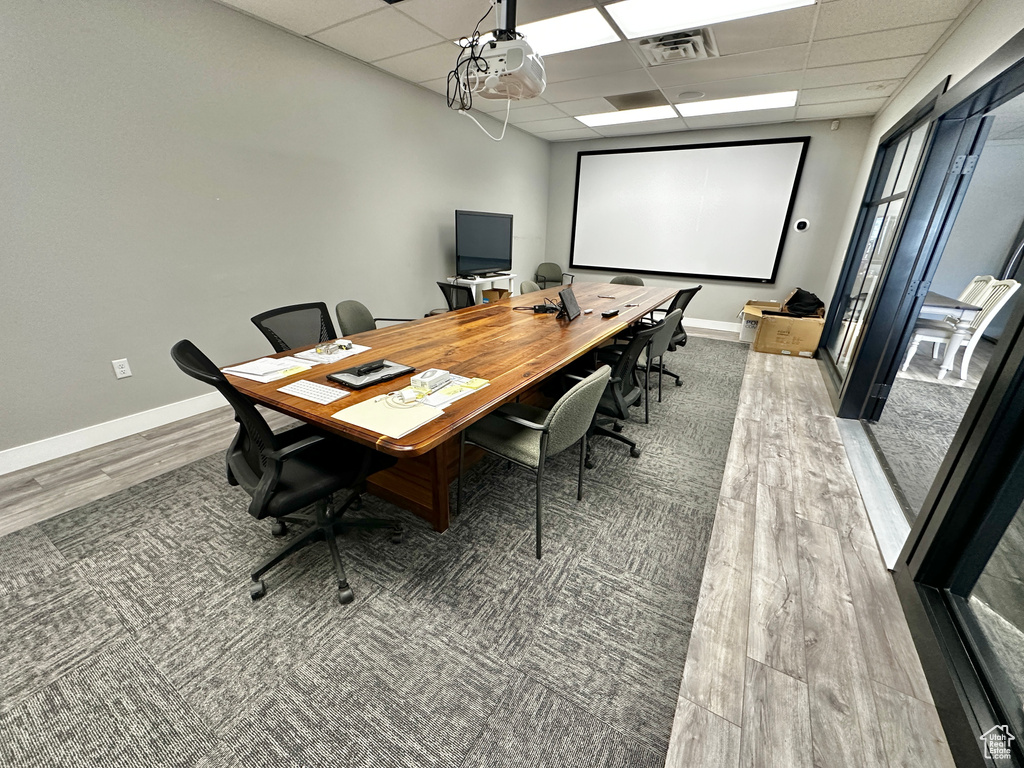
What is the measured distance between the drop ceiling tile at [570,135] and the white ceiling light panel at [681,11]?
2954 mm

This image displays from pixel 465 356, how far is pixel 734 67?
11.1 feet

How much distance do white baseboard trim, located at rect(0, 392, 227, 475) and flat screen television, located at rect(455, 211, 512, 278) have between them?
2909 millimetres

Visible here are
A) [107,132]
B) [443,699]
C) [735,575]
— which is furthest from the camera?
[107,132]

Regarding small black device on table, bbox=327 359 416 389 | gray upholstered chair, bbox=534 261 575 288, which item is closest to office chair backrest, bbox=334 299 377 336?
small black device on table, bbox=327 359 416 389

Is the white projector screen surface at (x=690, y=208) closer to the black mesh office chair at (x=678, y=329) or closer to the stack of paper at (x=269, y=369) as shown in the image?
the black mesh office chair at (x=678, y=329)

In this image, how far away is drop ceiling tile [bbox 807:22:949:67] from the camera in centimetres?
258

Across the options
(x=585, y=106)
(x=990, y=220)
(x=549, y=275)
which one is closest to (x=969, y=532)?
(x=585, y=106)

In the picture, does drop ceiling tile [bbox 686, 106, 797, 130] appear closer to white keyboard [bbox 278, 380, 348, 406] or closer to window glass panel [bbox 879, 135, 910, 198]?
window glass panel [bbox 879, 135, 910, 198]

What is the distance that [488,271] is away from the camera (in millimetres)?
5199

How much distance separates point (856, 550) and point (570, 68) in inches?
154

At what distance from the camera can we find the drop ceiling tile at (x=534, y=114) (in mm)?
4544

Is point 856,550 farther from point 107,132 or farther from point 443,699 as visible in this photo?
point 107,132

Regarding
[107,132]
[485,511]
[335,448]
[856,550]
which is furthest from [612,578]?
[107,132]

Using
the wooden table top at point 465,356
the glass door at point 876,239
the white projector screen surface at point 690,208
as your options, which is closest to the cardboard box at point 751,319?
the white projector screen surface at point 690,208
